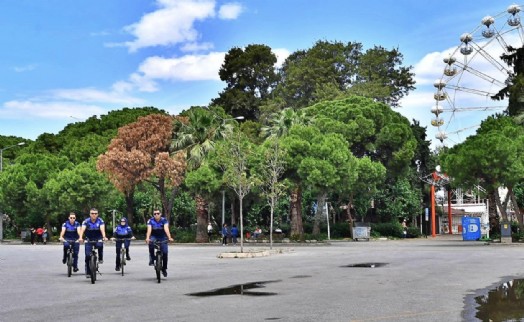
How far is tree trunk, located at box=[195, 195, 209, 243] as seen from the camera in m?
51.1

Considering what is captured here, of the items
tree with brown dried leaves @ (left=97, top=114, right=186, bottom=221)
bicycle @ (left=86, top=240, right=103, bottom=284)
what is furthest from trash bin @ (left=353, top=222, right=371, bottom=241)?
bicycle @ (left=86, top=240, right=103, bottom=284)

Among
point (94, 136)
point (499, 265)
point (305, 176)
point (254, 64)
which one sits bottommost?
point (499, 265)

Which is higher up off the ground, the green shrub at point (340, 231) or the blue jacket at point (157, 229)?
the blue jacket at point (157, 229)

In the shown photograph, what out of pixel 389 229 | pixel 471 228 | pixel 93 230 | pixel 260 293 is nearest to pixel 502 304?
pixel 260 293

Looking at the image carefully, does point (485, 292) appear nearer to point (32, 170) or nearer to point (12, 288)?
point (12, 288)

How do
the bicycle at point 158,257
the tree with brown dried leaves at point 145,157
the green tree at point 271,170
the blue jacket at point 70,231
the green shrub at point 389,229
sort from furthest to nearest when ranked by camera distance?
the green shrub at point 389,229 < the tree with brown dried leaves at point 145,157 < the green tree at point 271,170 < the blue jacket at point 70,231 < the bicycle at point 158,257

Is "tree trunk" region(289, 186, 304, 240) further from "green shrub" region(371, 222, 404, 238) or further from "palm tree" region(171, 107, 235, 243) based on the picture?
"green shrub" region(371, 222, 404, 238)

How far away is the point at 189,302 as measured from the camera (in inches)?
500

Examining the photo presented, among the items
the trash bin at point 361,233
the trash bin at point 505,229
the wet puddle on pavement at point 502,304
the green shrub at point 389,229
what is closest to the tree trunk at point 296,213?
the trash bin at point 361,233

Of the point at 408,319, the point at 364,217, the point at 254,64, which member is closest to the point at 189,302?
the point at 408,319

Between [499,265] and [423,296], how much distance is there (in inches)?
412

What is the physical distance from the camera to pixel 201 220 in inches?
2024

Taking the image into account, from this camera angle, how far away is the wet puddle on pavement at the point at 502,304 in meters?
10.4

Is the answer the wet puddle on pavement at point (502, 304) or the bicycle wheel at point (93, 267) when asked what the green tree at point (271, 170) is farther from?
the wet puddle on pavement at point (502, 304)
